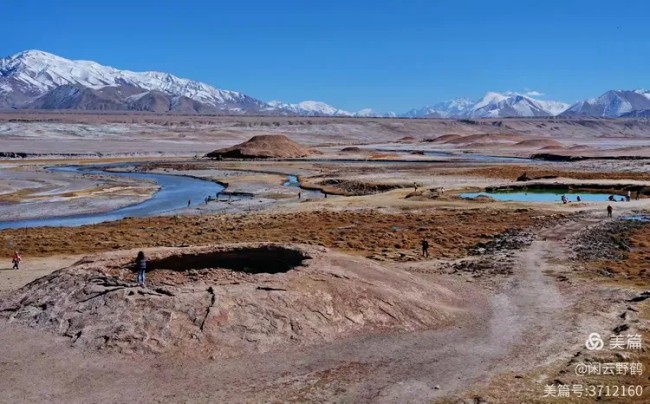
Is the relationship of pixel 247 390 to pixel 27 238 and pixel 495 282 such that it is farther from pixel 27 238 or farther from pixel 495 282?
pixel 27 238

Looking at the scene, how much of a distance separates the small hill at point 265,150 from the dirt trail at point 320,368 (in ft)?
325

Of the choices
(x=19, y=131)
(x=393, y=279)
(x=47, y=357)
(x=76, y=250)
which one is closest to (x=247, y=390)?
(x=47, y=357)

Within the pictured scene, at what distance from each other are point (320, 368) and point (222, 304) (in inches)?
137

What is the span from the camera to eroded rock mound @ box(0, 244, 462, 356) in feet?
51.8

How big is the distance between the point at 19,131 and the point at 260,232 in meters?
140

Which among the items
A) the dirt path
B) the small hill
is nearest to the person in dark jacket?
the dirt path

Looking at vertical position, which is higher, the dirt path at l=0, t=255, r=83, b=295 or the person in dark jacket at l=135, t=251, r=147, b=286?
the person in dark jacket at l=135, t=251, r=147, b=286

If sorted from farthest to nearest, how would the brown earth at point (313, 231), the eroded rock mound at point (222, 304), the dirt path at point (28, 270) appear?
the brown earth at point (313, 231) < the dirt path at point (28, 270) < the eroded rock mound at point (222, 304)

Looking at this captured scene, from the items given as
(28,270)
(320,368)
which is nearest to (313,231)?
(28,270)

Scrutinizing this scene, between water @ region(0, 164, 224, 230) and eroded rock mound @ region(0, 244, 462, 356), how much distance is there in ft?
90.5

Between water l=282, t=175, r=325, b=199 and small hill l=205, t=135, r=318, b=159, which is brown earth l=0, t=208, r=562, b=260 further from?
small hill l=205, t=135, r=318, b=159

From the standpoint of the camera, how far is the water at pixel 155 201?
45.1m

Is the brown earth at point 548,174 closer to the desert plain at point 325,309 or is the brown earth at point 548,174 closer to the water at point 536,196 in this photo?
the water at point 536,196

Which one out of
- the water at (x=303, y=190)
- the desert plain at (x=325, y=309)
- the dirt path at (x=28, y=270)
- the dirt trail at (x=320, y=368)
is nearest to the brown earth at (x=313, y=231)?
the desert plain at (x=325, y=309)
